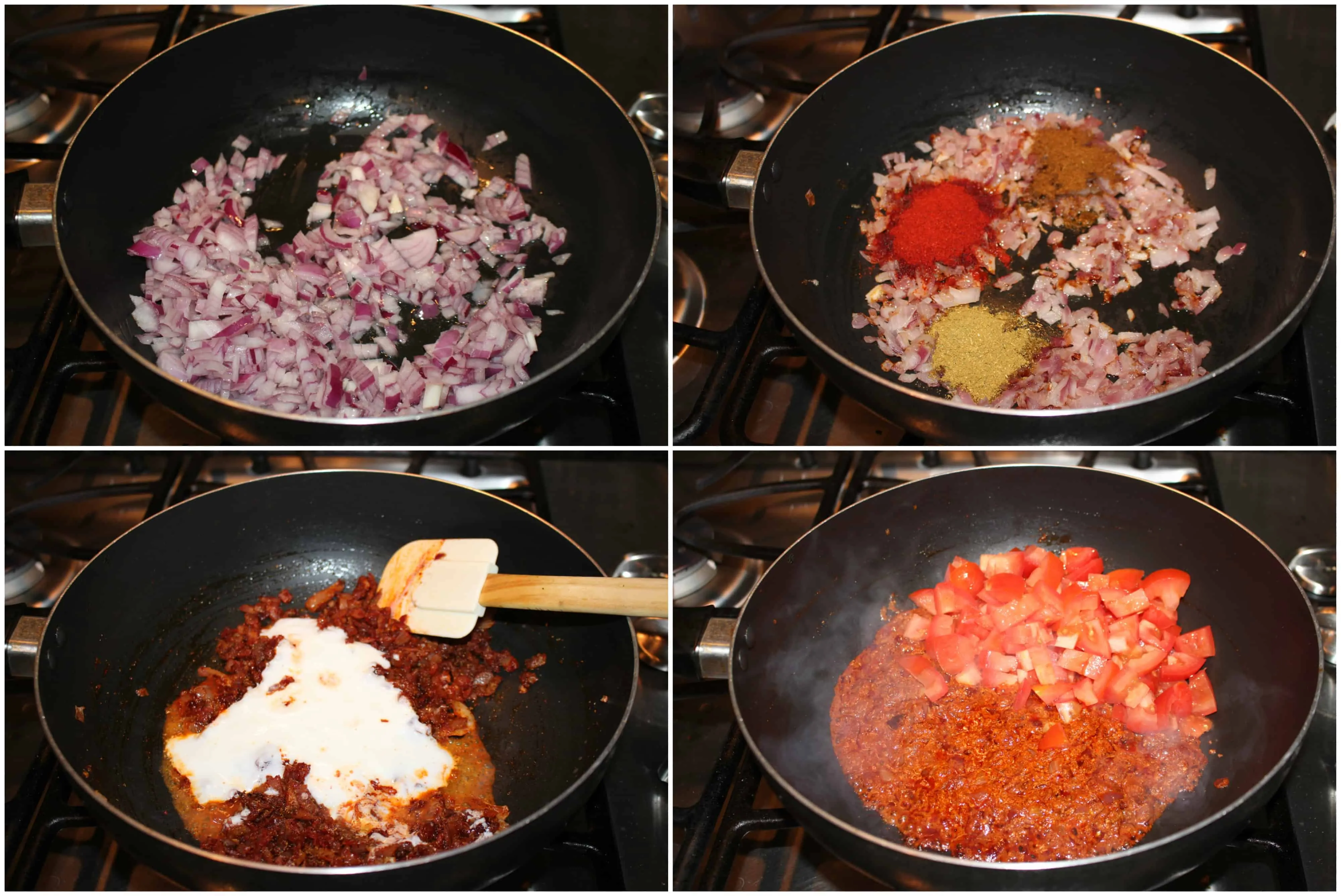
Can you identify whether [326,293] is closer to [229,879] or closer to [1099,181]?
[229,879]

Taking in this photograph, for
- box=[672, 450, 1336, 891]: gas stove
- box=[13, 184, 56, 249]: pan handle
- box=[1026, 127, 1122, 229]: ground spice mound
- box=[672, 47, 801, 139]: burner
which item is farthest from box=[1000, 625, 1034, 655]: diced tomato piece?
box=[13, 184, 56, 249]: pan handle

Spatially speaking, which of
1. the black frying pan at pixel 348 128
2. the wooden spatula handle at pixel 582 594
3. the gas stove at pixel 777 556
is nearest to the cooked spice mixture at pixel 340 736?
the wooden spatula handle at pixel 582 594

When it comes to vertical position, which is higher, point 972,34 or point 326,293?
point 972,34

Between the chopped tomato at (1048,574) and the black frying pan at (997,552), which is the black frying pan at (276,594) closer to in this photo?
the black frying pan at (997,552)

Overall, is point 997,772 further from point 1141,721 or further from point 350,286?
point 350,286

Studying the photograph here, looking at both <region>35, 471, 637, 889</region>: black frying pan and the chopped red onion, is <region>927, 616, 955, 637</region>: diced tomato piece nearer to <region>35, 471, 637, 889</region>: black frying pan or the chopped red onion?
<region>35, 471, 637, 889</region>: black frying pan

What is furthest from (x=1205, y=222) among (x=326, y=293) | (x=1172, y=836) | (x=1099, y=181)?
(x=326, y=293)
